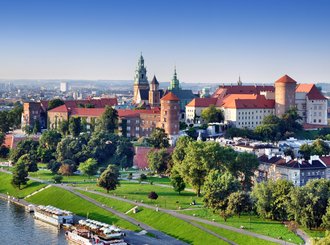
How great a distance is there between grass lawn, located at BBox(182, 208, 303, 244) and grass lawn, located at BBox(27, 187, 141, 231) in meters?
6.84

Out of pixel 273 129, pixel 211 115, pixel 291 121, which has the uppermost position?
pixel 211 115

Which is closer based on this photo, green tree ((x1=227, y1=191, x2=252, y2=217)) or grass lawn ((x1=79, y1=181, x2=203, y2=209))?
green tree ((x1=227, y1=191, x2=252, y2=217))

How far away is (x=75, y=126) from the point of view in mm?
106188

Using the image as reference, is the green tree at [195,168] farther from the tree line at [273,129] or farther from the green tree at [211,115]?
the green tree at [211,115]

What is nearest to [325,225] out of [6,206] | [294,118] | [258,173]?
[258,173]

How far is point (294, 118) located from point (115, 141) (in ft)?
104

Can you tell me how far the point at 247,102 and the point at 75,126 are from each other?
30.1 meters

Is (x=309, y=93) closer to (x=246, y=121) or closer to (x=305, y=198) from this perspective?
(x=246, y=121)

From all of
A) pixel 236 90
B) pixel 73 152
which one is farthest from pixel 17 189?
pixel 236 90

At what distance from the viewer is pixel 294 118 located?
353ft

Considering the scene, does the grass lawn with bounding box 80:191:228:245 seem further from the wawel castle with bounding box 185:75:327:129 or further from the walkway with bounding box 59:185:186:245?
the wawel castle with bounding box 185:75:327:129

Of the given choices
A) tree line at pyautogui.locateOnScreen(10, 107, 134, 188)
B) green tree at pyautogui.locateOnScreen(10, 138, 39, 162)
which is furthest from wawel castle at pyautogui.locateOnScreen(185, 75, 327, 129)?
green tree at pyautogui.locateOnScreen(10, 138, 39, 162)

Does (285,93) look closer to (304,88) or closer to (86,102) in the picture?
(304,88)

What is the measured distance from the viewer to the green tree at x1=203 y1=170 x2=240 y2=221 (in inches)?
2318
